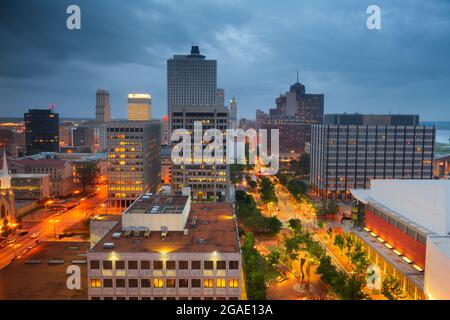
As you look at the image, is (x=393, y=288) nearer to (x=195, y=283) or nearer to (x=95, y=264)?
(x=195, y=283)

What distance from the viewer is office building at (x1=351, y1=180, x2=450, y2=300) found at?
15123 mm

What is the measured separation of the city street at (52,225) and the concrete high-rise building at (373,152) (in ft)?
88.1

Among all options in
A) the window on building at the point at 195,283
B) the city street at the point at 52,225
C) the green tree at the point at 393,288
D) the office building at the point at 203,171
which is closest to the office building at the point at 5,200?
the city street at the point at 52,225

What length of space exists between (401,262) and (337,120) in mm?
28983

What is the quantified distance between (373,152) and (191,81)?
50.4 meters

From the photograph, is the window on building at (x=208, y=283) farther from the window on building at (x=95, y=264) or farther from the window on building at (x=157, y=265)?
the window on building at (x=95, y=264)

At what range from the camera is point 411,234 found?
20.3m

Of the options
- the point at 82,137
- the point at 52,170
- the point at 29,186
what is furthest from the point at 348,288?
the point at 82,137

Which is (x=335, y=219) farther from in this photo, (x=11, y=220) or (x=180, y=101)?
(x=180, y=101)

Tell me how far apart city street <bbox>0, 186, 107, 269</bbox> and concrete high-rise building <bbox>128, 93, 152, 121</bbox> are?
39.6m

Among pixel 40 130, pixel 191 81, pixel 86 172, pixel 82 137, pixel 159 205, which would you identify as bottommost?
pixel 86 172

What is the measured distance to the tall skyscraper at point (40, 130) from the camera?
78.8m

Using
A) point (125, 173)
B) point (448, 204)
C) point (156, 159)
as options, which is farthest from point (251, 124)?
point (448, 204)
